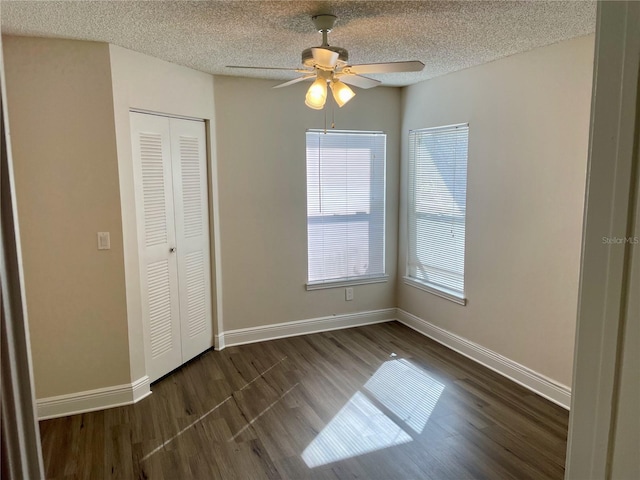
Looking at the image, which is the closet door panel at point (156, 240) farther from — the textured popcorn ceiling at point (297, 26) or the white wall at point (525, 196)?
the white wall at point (525, 196)

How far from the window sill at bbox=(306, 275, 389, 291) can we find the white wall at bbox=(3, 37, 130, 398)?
1.88m

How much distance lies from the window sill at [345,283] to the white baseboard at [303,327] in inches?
12.6

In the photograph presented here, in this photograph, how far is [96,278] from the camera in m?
2.98

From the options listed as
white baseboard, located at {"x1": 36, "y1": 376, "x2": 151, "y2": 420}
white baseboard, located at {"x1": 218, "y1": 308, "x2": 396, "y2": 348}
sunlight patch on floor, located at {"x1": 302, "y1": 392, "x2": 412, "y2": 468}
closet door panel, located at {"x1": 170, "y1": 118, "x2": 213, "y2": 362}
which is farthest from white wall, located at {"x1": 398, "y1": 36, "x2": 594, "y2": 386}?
white baseboard, located at {"x1": 36, "y1": 376, "x2": 151, "y2": 420}

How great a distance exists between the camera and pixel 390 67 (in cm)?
239

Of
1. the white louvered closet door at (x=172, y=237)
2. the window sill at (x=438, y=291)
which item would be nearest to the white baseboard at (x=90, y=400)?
the white louvered closet door at (x=172, y=237)

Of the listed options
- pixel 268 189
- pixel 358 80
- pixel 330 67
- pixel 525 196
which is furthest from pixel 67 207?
pixel 525 196

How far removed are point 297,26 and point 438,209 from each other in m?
2.22

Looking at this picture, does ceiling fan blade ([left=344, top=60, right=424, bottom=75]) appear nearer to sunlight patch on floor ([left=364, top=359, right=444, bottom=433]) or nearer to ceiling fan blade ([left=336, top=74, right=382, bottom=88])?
ceiling fan blade ([left=336, top=74, right=382, bottom=88])

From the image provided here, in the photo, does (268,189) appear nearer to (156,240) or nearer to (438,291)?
(156,240)

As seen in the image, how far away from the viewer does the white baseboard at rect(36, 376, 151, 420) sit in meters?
2.96

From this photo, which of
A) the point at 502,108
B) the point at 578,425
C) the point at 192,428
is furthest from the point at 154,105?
the point at 578,425

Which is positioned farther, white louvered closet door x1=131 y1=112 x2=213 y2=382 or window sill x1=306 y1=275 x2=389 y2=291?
window sill x1=306 y1=275 x2=389 y2=291

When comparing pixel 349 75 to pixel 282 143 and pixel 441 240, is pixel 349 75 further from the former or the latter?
pixel 441 240
